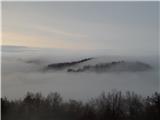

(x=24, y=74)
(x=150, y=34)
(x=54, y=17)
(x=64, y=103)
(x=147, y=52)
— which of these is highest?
(x=54, y=17)

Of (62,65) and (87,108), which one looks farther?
(62,65)

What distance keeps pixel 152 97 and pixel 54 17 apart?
0.75 m

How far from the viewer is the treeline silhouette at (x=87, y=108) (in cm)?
152

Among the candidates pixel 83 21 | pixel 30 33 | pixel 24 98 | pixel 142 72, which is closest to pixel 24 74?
pixel 24 98

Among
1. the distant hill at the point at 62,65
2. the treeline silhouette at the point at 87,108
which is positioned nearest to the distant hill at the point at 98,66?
the distant hill at the point at 62,65

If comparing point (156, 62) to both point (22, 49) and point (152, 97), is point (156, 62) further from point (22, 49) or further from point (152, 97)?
point (22, 49)

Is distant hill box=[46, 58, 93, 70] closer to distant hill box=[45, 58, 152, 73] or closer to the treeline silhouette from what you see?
distant hill box=[45, 58, 152, 73]

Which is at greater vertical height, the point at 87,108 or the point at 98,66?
the point at 98,66

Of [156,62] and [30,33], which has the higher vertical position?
[30,33]

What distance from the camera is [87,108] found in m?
1.56

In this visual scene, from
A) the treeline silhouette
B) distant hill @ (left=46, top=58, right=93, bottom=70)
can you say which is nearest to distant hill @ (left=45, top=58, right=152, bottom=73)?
distant hill @ (left=46, top=58, right=93, bottom=70)

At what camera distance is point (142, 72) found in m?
1.58

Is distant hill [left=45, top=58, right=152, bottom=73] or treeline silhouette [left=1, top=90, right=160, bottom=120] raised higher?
distant hill [left=45, top=58, right=152, bottom=73]

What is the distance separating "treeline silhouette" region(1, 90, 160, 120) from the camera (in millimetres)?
1518
